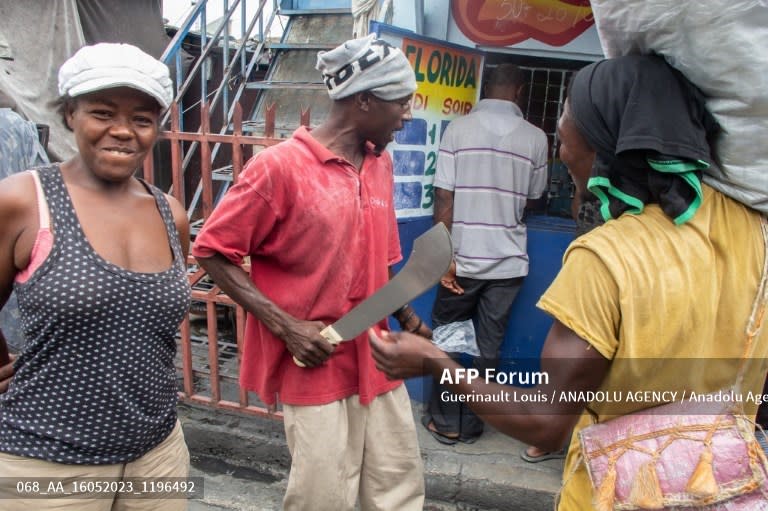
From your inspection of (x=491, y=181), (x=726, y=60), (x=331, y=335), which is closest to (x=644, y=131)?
(x=726, y=60)

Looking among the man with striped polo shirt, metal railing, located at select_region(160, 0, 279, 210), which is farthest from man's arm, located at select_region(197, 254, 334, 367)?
metal railing, located at select_region(160, 0, 279, 210)

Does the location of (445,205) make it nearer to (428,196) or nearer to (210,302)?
(428,196)

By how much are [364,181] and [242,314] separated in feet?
4.72

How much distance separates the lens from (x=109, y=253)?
1.65m

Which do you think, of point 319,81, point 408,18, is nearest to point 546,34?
point 408,18

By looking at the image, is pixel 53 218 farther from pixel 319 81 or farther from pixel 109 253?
pixel 319 81

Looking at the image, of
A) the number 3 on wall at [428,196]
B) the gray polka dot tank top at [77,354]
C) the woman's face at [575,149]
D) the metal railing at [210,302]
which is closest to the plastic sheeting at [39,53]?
the metal railing at [210,302]

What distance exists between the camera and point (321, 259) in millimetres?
2061

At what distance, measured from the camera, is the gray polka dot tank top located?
61.0 inches

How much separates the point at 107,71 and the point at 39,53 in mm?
6039

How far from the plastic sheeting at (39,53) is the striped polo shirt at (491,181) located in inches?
181

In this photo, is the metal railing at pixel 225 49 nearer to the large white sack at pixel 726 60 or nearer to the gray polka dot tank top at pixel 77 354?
the gray polka dot tank top at pixel 77 354

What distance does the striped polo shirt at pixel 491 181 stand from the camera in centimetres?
347

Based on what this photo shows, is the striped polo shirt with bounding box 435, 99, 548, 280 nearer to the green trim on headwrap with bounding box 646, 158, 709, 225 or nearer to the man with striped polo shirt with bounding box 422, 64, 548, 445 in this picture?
the man with striped polo shirt with bounding box 422, 64, 548, 445
